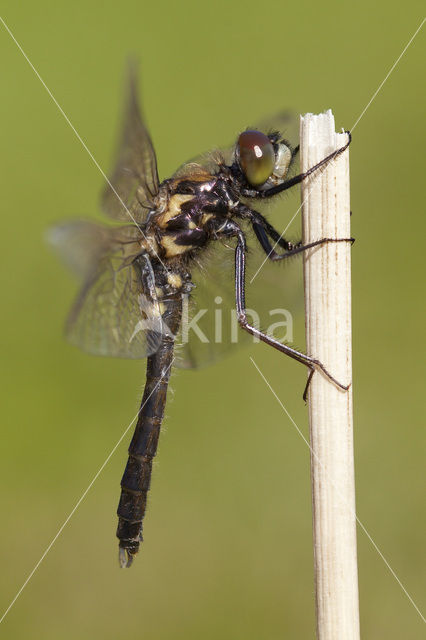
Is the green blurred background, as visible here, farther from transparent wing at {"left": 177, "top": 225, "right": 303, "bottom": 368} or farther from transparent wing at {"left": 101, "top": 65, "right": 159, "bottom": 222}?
transparent wing at {"left": 101, "top": 65, "right": 159, "bottom": 222}

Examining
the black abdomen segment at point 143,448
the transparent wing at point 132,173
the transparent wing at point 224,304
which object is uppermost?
the transparent wing at point 132,173

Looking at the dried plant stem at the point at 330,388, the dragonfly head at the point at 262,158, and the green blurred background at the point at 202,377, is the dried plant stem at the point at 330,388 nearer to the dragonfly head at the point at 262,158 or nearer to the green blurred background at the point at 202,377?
the dragonfly head at the point at 262,158

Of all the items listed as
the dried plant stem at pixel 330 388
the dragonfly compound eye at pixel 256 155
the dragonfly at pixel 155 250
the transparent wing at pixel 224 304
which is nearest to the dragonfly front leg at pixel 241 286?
the dragonfly at pixel 155 250

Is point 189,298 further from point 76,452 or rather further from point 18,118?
point 18,118

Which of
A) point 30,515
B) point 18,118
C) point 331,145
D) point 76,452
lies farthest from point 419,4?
point 30,515

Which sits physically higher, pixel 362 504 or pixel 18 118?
pixel 18 118

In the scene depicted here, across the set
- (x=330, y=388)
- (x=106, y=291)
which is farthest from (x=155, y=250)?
(x=330, y=388)
